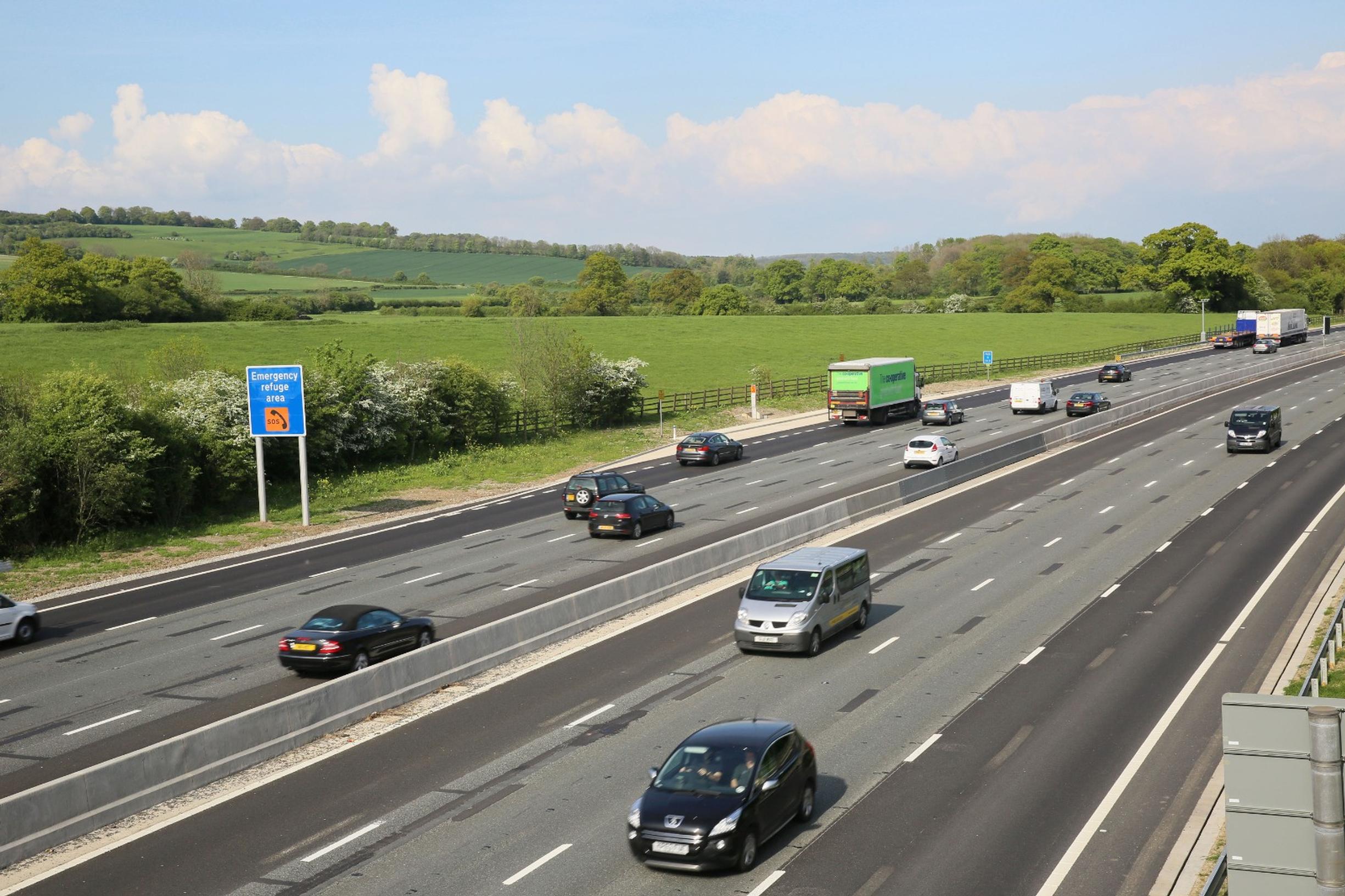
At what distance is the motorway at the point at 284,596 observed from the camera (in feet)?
71.3

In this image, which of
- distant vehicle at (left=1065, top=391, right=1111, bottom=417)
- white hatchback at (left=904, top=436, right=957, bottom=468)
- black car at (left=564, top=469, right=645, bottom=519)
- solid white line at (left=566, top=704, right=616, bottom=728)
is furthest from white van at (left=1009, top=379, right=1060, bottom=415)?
solid white line at (left=566, top=704, right=616, bottom=728)

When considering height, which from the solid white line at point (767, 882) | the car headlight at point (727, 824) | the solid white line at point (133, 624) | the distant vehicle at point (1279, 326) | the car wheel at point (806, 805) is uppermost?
the distant vehicle at point (1279, 326)

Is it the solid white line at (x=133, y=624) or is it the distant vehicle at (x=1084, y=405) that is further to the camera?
the distant vehicle at (x=1084, y=405)

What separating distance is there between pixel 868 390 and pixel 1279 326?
66971 millimetres

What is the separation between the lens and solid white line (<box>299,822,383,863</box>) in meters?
14.9

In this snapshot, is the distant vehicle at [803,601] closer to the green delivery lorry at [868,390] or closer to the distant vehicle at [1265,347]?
the green delivery lorry at [868,390]

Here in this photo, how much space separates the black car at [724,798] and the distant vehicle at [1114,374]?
84049 mm

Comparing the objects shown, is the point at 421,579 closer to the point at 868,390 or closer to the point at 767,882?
the point at 767,882

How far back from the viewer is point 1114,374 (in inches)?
3661

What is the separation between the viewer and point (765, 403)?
3263 inches

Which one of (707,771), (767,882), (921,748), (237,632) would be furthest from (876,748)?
(237,632)

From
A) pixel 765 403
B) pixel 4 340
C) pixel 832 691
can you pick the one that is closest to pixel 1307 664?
pixel 832 691

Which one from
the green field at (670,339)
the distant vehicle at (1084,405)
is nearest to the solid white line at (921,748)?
the green field at (670,339)

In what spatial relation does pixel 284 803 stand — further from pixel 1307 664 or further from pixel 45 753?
pixel 1307 664
